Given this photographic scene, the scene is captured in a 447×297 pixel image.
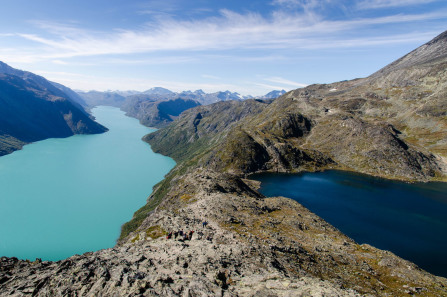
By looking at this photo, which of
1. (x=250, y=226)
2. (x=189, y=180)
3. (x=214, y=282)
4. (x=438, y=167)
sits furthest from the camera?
(x=438, y=167)

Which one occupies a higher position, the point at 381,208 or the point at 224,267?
the point at 224,267

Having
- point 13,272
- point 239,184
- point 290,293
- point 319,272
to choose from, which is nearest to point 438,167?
point 239,184

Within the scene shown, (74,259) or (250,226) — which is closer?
(74,259)

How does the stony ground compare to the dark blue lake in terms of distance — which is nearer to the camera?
the stony ground

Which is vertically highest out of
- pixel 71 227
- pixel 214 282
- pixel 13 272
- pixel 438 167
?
pixel 438 167

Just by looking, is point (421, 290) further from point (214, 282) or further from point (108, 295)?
point (108, 295)

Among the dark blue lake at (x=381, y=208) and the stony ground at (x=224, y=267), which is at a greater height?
the stony ground at (x=224, y=267)

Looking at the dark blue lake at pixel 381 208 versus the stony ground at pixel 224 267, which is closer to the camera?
A: the stony ground at pixel 224 267

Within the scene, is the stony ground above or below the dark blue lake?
above
